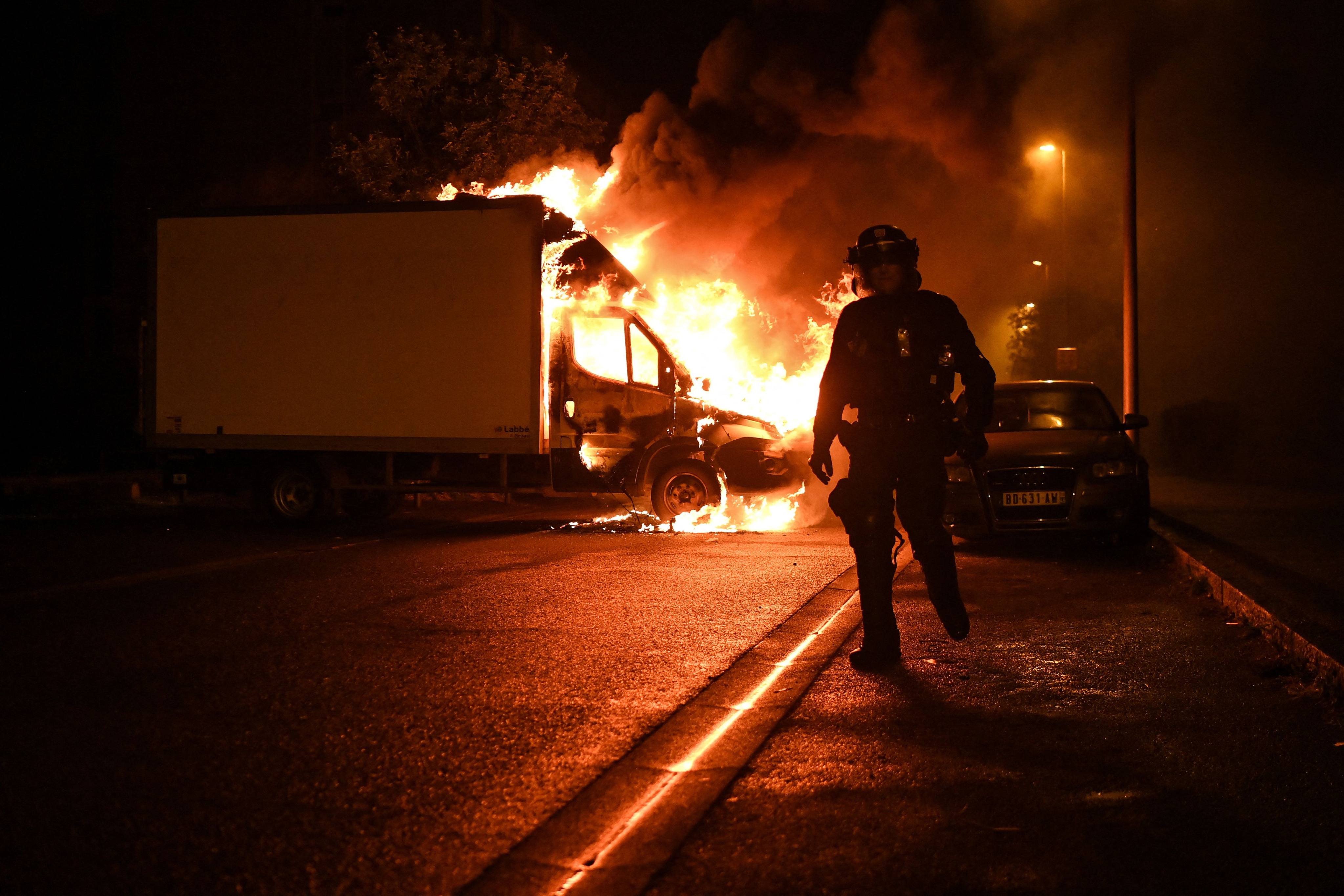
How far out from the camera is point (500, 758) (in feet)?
13.4

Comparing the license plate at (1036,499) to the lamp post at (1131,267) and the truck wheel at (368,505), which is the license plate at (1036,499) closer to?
the lamp post at (1131,267)

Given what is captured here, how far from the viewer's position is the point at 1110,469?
9953 millimetres

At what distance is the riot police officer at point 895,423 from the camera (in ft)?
18.0

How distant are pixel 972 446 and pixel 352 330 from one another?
8.52 meters

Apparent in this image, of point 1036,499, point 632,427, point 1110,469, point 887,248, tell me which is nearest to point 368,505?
point 632,427

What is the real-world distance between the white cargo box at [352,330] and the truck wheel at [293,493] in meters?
0.36

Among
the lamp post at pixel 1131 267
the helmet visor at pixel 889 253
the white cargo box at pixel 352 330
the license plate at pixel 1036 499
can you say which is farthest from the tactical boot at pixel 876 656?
the lamp post at pixel 1131 267

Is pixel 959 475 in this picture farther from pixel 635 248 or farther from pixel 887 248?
pixel 635 248

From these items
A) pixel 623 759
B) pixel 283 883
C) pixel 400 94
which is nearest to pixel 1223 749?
pixel 623 759

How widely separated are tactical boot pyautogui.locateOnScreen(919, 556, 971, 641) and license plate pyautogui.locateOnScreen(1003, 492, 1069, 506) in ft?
14.9

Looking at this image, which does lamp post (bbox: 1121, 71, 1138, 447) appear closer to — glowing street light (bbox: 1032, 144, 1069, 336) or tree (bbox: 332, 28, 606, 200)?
tree (bbox: 332, 28, 606, 200)

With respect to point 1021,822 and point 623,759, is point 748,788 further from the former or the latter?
point 1021,822

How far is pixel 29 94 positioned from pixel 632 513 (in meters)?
21.4

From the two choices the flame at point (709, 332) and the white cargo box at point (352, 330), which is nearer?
the white cargo box at point (352, 330)
